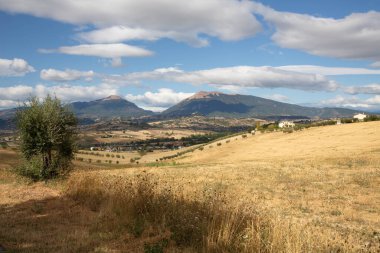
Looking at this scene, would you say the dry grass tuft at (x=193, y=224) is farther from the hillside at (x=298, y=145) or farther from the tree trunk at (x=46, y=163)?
the hillside at (x=298, y=145)

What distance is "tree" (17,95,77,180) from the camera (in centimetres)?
2644

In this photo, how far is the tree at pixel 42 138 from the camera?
2644 centimetres

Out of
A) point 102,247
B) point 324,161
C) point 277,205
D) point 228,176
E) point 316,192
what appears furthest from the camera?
point 324,161

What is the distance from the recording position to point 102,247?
10.6 m

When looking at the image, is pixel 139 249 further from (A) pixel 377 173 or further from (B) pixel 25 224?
(A) pixel 377 173

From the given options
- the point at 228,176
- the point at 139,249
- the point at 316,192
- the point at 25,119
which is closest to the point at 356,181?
the point at 316,192

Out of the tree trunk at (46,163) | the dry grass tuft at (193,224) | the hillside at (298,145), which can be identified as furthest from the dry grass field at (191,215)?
the hillside at (298,145)

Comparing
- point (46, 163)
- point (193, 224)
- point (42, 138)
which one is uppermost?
point (42, 138)

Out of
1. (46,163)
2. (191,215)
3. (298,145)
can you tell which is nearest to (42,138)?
(46,163)

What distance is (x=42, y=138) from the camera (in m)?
27.0

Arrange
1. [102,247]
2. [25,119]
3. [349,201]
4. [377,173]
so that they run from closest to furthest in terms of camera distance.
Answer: [102,247] → [349,201] → [25,119] → [377,173]

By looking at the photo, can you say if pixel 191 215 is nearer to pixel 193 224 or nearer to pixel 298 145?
pixel 193 224

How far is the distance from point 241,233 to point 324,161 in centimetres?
3312

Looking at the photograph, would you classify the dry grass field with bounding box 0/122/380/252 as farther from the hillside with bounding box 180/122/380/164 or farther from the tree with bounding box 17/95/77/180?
the hillside with bounding box 180/122/380/164
